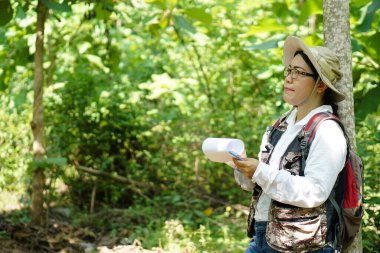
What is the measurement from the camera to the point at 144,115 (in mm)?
7523

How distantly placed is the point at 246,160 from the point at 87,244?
11.8 ft

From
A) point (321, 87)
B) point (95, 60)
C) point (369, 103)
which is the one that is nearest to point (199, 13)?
point (369, 103)

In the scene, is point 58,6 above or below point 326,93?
above

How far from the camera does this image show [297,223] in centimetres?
241

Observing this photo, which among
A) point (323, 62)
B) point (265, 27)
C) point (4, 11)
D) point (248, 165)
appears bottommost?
point (248, 165)

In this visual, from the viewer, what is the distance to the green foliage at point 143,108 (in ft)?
21.4

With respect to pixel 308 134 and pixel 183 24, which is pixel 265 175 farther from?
pixel 183 24

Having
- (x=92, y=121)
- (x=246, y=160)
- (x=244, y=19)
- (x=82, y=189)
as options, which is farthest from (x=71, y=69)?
(x=246, y=160)

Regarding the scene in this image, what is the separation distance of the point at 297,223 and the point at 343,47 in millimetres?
1098

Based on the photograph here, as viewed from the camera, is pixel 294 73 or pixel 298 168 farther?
pixel 294 73

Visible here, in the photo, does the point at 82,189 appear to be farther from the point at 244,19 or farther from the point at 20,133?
the point at 244,19

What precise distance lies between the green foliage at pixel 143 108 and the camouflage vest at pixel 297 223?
3.55 m

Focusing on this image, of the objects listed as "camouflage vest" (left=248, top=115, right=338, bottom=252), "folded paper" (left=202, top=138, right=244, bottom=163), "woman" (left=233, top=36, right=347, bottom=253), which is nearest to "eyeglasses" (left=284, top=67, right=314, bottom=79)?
"woman" (left=233, top=36, right=347, bottom=253)

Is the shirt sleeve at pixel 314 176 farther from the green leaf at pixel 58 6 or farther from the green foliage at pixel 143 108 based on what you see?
the green foliage at pixel 143 108
